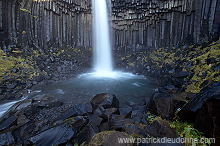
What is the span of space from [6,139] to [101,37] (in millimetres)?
19999

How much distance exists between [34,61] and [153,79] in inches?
534

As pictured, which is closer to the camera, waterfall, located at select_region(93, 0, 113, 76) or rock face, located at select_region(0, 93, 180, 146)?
rock face, located at select_region(0, 93, 180, 146)

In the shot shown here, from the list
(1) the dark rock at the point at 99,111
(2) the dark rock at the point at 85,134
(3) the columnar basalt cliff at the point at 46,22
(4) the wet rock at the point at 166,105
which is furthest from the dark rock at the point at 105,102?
(3) the columnar basalt cliff at the point at 46,22

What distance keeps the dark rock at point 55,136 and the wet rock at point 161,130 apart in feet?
8.45

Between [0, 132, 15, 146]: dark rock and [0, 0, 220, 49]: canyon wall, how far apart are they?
1187 centimetres

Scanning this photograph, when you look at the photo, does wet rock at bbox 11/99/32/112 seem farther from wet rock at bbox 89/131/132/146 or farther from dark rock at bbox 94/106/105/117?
wet rock at bbox 89/131/132/146

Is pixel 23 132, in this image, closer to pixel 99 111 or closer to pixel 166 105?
pixel 99 111

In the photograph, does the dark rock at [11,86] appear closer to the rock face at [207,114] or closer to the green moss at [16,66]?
the green moss at [16,66]

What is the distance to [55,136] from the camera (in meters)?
4.11

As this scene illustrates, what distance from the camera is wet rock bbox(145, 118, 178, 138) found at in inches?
125

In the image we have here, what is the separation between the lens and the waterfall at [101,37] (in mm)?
20891

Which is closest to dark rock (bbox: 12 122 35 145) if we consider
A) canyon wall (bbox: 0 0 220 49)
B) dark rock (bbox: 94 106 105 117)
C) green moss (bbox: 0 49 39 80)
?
dark rock (bbox: 94 106 105 117)

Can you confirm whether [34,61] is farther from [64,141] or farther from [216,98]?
[216,98]

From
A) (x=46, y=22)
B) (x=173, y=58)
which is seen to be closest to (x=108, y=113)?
(x=173, y=58)
